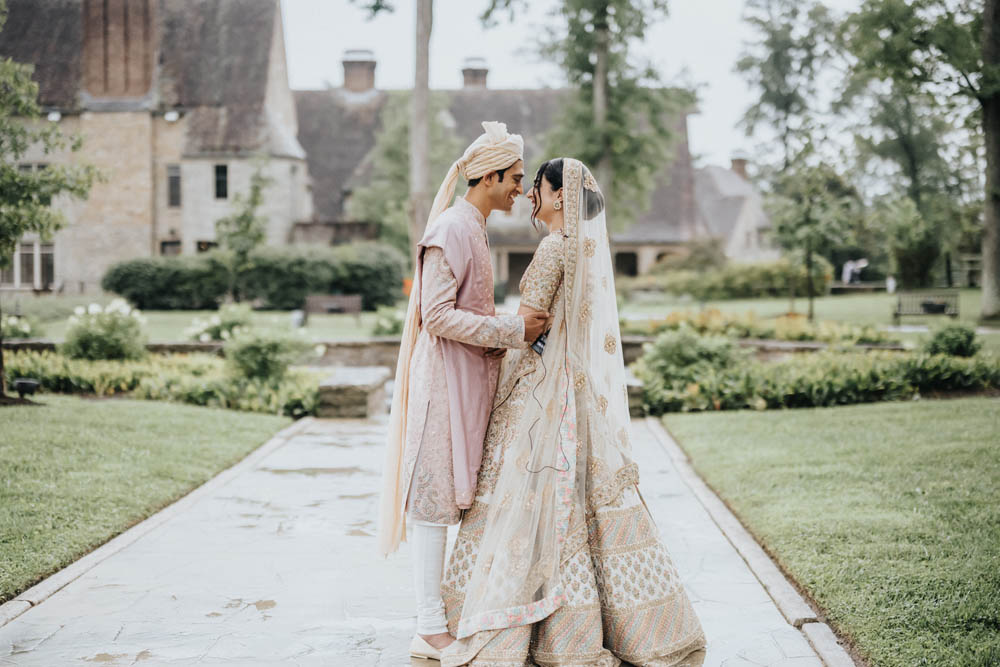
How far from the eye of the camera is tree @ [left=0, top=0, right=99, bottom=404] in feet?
30.3

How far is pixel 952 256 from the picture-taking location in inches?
1506

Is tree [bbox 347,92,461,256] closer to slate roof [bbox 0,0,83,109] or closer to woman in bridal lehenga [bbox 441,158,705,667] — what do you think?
slate roof [bbox 0,0,83,109]

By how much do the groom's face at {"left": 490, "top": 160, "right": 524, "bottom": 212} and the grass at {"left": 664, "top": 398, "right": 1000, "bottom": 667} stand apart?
2469 mm

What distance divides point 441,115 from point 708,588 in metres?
32.2

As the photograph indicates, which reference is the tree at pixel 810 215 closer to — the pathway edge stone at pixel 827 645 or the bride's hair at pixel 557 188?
the pathway edge stone at pixel 827 645

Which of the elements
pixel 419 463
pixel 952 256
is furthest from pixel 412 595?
pixel 952 256

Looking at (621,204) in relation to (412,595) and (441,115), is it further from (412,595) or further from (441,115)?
(412,595)

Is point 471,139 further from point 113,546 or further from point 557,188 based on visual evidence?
point 557,188

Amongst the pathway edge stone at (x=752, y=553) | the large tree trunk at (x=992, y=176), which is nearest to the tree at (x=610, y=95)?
the large tree trunk at (x=992, y=176)

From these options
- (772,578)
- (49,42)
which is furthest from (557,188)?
(49,42)

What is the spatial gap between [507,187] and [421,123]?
12.6 metres

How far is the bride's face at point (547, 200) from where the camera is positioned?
4.00 meters

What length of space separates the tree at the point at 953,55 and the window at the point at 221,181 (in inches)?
864

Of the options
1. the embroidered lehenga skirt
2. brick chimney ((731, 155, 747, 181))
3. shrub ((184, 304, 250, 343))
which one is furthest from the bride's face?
brick chimney ((731, 155, 747, 181))
